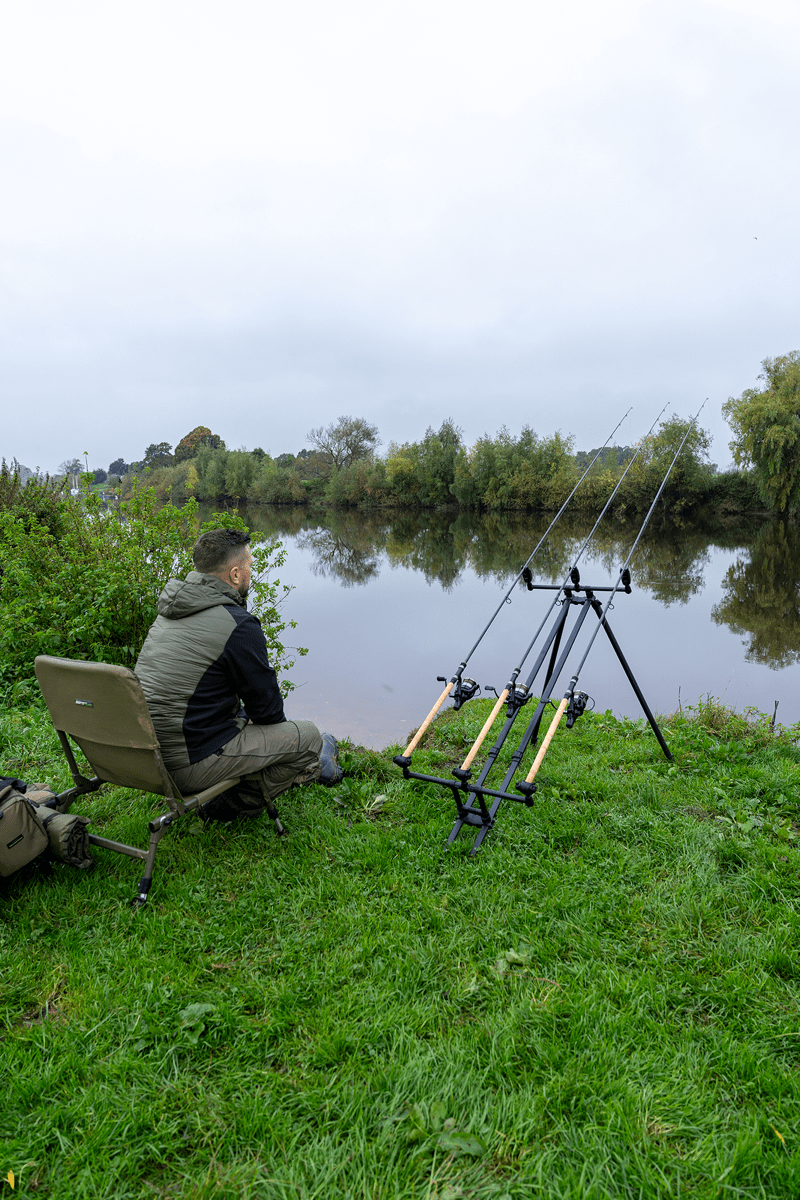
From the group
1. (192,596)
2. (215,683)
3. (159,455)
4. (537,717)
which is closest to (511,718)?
(537,717)

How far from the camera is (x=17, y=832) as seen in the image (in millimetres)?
3066

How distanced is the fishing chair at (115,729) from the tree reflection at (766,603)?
1131 cm

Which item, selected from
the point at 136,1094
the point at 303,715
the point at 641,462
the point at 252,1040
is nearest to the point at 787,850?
the point at 252,1040

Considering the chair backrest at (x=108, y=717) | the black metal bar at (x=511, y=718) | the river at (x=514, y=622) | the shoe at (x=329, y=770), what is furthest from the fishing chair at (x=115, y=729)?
the river at (x=514, y=622)

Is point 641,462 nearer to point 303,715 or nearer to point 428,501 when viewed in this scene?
point 428,501

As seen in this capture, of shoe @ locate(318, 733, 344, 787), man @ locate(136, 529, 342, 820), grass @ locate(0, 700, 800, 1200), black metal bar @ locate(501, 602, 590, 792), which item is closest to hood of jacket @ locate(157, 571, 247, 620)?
man @ locate(136, 529, 342, 820)

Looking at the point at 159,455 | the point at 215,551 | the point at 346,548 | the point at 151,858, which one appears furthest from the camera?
the point at 159,455

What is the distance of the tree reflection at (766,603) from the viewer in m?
12.6

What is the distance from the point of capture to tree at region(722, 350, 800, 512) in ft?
107

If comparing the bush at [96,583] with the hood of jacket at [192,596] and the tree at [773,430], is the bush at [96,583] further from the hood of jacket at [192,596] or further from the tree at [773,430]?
the tree at [773,430]

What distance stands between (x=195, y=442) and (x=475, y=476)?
7405 cm

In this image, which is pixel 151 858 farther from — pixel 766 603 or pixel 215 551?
pixel 766 603

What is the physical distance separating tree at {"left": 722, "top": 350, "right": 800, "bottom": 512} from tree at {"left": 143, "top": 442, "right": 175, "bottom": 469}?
8529 centimetres

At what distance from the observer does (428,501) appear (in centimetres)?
6300
